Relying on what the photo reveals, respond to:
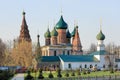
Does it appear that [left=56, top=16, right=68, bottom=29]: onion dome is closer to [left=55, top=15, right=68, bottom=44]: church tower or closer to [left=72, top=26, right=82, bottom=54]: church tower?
[left=55, top=15, right=68, bottom=44]: church tower

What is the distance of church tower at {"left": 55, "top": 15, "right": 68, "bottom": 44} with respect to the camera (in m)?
82.6

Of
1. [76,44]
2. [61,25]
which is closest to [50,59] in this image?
[61,25]

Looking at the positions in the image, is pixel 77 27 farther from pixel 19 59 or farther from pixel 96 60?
pixel 19 59

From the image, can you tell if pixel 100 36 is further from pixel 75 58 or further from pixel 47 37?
pixel 47 37

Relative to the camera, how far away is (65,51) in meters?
83.9

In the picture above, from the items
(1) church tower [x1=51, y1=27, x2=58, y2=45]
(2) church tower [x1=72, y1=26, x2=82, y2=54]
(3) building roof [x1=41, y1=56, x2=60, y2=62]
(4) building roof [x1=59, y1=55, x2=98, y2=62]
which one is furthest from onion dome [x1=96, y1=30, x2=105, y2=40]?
(1) church tower [x1=51, y1=27, x2=58, y2=45]

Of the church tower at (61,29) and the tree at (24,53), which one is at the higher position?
the church tower at (61,29)

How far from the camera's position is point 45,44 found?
282ft

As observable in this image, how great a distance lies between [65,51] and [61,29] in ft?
16.4

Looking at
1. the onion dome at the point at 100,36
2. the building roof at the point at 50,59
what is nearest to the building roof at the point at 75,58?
the building roof at the point at 50,59

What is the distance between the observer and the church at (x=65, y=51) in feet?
252

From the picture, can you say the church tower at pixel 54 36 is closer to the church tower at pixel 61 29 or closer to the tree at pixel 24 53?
the church tower at pixel 61 29

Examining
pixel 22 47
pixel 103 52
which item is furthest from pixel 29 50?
pixel 103 52

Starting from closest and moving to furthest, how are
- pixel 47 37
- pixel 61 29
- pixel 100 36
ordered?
1. pixel 100 36
2. pixel 61 29
3. pixel 47 37
